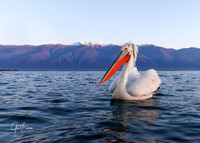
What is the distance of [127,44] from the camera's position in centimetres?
709

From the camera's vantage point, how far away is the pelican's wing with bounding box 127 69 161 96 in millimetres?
6470

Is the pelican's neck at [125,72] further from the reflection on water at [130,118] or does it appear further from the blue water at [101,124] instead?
the blue water at [101,124]

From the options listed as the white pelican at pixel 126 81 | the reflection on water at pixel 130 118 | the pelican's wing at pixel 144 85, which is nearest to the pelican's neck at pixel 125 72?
the white pelican at pixel 126 81

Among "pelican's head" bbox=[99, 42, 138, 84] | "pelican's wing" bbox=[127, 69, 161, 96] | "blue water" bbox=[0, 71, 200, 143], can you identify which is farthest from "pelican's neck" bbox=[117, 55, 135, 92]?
"blue water" bbox=[0, 71, 200, 143]

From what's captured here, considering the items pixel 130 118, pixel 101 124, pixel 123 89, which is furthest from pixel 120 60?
pixel 101 124

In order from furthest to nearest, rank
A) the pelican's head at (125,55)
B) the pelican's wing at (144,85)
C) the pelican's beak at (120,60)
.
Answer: the pelican's head at (125,55) < the pelican's beak at (120,60) < the pelican's wing at (144,85)

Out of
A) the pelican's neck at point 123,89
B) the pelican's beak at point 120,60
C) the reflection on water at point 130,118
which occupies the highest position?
the pelican's beak at point 120,60

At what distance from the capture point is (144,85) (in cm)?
666

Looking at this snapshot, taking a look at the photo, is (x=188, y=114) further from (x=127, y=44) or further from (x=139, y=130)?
(x=127, y=44)

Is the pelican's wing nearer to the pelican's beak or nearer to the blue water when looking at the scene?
the blue water

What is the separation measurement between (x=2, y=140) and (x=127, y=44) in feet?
17.7

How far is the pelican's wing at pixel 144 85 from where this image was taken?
6.47 meters

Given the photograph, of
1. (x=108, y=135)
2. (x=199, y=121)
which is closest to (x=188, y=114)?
(x=199, y=121)

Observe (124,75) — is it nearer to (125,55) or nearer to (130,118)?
(125,55)
